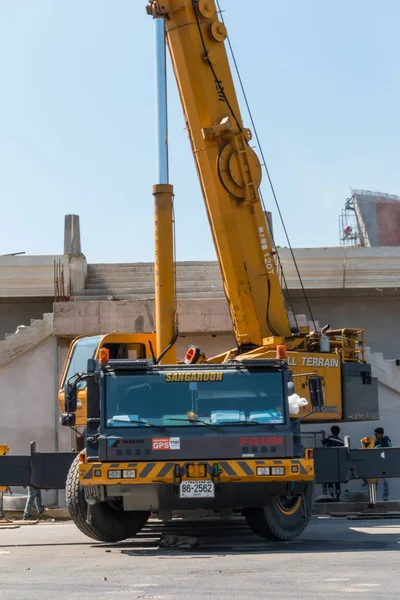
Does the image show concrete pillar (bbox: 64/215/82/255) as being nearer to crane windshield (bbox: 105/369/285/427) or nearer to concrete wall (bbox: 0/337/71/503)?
concrete wall (bbox: 0/337/71/503)

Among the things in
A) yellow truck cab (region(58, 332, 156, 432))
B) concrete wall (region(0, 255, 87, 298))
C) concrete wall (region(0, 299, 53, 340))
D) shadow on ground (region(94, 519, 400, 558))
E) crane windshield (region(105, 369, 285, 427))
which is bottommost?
shadow on ground (region(94, 519, 400, 558))

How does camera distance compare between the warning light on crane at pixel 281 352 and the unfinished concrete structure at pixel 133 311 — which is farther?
the unfinished concrete structure at pixel 133 311

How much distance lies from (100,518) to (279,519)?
87.0 inches

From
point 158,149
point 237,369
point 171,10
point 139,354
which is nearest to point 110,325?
point 139,354

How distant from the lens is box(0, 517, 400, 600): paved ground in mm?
8430

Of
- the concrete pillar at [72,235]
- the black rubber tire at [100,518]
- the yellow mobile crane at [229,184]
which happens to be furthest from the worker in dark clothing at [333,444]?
the concrete pillar at [72,235]

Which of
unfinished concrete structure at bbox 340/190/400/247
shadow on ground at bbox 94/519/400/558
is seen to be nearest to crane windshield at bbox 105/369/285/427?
shadow on ground at bbox 94/519/400/558

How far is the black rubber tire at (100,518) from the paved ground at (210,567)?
0.61ft

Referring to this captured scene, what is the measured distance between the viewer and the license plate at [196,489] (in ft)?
37.8

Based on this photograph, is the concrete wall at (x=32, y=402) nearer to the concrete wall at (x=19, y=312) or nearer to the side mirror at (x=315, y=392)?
the concrete wall at (x=19, y=312)

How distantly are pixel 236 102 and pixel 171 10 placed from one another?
2043 millimetres

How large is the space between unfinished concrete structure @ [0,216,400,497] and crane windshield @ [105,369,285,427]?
10.1m

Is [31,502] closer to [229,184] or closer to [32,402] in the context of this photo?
[32,402]

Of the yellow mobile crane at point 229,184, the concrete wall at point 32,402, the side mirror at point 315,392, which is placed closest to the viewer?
the side mirror at point 315,392
